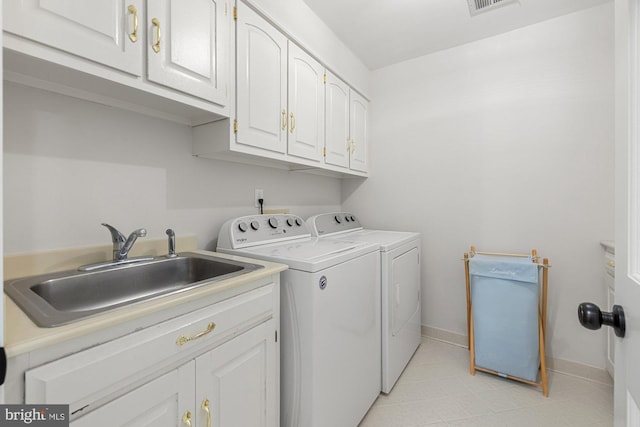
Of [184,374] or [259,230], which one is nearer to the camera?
[184,374]

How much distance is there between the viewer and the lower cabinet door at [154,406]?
70cm

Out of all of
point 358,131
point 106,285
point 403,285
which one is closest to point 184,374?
point 106,285

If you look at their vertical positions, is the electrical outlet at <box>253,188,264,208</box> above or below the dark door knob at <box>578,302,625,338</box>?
above

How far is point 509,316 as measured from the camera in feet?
6.42

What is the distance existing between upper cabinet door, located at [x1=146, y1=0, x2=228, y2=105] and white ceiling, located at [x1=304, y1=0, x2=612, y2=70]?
930 mm

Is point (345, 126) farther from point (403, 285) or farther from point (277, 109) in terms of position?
point (403, 285)

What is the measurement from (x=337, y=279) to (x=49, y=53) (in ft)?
4.37

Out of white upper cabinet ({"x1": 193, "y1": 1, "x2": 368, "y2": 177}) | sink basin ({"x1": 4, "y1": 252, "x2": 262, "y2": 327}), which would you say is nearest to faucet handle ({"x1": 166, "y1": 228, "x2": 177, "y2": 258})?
sink basin ({"x1": 4, "y1": 252, "x2": 262, "y2": 327})

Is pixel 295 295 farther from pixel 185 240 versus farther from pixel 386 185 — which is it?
pixel 386 185

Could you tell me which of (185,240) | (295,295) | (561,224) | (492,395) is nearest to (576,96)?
(561,224)

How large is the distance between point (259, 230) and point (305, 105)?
902 millimetres

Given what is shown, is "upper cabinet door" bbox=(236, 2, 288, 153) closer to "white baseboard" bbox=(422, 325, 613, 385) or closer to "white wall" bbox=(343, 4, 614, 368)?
"white wall" bbox=(343, 4, 614, 368)

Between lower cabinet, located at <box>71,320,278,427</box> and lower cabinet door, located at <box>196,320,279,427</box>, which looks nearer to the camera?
lower cabinet, located at <box>71,320,278,427</box>

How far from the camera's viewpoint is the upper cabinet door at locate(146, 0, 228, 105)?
42.8 inches
